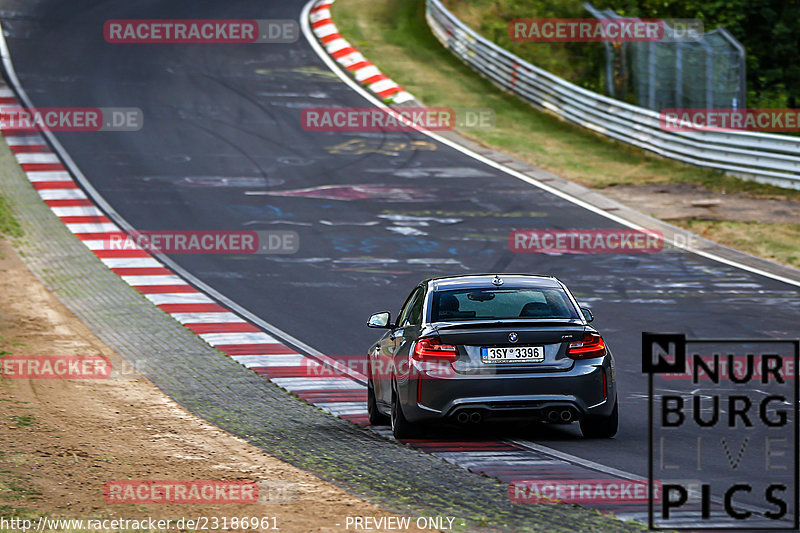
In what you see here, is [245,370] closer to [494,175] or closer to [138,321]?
[138,321]

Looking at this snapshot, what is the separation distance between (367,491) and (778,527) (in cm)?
269

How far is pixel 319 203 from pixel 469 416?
1503 centimetres

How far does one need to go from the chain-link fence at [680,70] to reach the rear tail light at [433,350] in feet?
68.4

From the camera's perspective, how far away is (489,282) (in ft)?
35.2

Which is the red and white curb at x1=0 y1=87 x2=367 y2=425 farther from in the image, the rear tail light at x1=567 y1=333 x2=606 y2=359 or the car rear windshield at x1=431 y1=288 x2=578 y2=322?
the rear tail light at x1=567 y1=333 x2=606 y2=359

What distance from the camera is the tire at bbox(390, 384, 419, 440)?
10141mm

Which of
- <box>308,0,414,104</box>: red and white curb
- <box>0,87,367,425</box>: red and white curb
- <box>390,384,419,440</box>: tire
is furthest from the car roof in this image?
<box>308,0,414,104</box>: red and white curb

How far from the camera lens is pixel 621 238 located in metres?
21.7

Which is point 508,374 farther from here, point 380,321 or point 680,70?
point 680,70

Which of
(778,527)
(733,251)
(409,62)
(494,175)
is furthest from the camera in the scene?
(409,62)

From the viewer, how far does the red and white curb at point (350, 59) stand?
32.6 m

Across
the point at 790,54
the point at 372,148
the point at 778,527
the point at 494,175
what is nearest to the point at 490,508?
the point at 778,527

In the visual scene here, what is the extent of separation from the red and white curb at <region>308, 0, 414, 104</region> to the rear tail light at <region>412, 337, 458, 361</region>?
22601 millimetres

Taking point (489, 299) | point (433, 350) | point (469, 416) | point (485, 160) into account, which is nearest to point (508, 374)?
point (469, 416)
